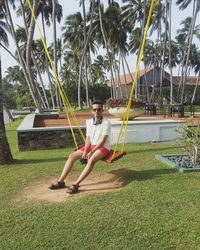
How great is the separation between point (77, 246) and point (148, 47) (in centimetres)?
6074

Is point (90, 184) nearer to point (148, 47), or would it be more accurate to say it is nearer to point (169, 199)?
point (169, 199)

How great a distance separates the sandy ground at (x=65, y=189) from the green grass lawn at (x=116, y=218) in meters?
0.15

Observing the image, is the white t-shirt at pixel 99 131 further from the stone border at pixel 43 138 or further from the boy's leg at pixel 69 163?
the stone border at pixel 43 138

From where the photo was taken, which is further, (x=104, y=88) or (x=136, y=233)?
(x=104, y=88)

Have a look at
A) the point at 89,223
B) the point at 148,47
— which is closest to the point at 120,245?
the point at 89,223

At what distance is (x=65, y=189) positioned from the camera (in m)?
5.52

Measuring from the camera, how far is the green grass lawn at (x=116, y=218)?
3682 mm

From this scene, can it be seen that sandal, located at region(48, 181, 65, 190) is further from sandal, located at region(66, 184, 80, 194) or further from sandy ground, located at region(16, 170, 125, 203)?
sandal, located at region(66, 184, 80, 194)

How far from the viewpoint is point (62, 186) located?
5.61m

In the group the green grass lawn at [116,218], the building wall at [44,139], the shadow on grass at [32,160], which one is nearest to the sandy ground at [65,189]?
the green grass lawn at [116,218]

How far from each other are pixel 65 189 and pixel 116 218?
4.91ft

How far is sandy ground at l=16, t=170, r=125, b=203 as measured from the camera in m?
5.12

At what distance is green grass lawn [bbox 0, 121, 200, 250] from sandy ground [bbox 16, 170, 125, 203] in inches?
6.0

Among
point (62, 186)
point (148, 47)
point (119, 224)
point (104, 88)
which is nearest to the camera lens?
point (119, 224)
